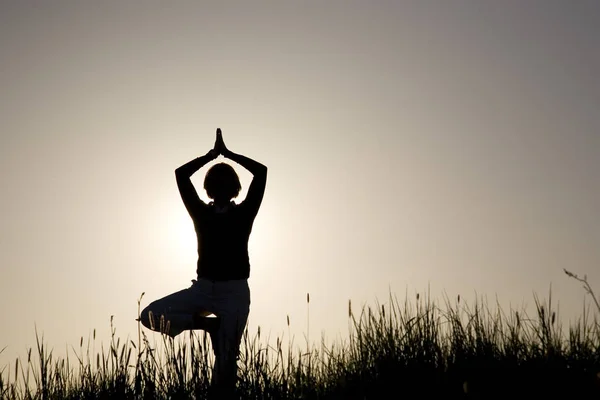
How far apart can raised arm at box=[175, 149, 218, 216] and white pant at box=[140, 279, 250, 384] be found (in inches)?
25.2

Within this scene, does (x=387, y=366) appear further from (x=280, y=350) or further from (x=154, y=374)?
(x=154, y=374)

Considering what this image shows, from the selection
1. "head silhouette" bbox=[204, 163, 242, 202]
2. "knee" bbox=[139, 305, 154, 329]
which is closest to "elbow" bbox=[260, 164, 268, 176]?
"head silhouette" bbox=[204, 163, 242, 202]

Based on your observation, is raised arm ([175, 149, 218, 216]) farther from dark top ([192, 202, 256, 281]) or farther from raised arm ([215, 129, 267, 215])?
raised arm ([215, 129, 267, 215])

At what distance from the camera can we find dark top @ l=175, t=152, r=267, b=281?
19.2 feet

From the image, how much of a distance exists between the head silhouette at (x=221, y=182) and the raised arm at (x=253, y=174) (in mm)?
155

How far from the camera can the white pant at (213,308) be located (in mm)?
5582

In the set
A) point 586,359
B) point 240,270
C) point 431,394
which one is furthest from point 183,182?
point 586,359

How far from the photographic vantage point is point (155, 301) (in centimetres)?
568

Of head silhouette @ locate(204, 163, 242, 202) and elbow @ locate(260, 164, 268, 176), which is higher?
elbow @ locate(260, 164, 268, 176)

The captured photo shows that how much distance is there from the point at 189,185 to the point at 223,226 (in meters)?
0.52

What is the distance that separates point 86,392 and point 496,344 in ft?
10.2

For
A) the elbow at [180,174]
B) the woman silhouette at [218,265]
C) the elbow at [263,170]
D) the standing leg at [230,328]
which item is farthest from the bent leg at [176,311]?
the elbow at [263,170]

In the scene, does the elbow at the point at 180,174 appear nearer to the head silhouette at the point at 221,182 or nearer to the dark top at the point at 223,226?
the dark top at the point at 223,226

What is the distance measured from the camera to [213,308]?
5.80 metres
